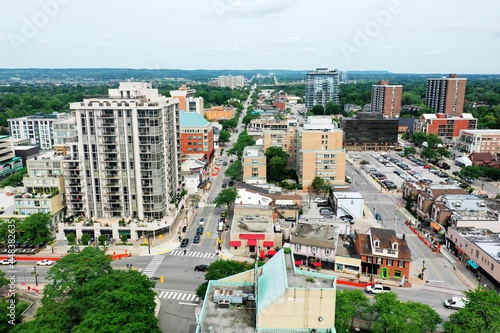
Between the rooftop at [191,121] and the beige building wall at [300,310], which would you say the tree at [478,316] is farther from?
the rooftop at [191,121]

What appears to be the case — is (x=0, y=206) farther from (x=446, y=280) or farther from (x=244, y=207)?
(x=446, y=280)

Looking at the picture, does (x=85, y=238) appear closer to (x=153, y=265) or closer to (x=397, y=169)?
(x=153, y=265)

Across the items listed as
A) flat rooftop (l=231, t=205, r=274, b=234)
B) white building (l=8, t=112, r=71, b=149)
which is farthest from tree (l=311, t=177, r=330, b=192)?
white building (l=8, t=112, r=71, b=149)

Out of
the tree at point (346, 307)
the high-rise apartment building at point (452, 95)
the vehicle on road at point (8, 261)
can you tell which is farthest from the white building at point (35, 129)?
the high-rise apartment building at point (452, 95)

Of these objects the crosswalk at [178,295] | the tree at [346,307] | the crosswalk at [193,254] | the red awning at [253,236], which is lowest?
the crosswalk at [178,295]

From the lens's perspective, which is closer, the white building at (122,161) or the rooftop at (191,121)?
the white building at (122,161)

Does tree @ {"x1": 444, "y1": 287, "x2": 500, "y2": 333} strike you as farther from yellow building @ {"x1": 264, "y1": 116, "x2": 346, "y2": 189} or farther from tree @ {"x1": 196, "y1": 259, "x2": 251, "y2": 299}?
yellow building @ {"x1": 264, "y1": 116, "x2": 346, "y2": 189}

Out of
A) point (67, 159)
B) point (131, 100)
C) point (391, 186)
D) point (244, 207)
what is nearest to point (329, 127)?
point (391, 186)
